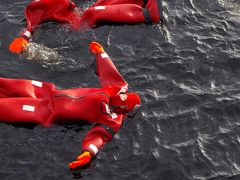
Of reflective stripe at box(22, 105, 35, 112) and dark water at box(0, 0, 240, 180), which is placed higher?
reflective stripe at box(22, 105, 35, 112)

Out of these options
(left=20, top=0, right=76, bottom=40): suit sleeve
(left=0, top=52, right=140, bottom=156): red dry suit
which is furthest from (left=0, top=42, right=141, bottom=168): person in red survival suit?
(left=20, top=0, right=76, bottom=40): suit sleeve

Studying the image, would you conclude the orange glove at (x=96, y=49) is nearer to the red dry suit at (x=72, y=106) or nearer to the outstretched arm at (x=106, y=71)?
the outstretched arm at (x=106, y=71)

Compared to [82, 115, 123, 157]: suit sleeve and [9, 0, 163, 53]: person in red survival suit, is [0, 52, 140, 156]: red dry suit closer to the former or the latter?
[82, 115, 123, 157]: suit sleeve

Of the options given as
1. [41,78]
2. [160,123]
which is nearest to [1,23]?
[41,78]

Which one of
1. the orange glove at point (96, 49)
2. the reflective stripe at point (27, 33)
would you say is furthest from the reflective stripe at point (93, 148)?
the reflective stripe at point (27, 33)

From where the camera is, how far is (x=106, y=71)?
11977mm

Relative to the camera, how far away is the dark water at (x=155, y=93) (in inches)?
407

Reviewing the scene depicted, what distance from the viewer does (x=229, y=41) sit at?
13.9m

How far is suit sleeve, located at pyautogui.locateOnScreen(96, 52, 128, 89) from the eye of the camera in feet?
38.9

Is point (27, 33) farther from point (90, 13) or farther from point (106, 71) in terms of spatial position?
point (106, 71)

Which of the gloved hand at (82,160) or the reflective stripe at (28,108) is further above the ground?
the reflective stripe at (28,108)

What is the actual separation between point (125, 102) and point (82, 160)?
2.00 metres

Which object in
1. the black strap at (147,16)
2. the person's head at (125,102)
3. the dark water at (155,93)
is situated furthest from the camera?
the black strap at (147,16)

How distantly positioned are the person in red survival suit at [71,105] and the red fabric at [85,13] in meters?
3.07
